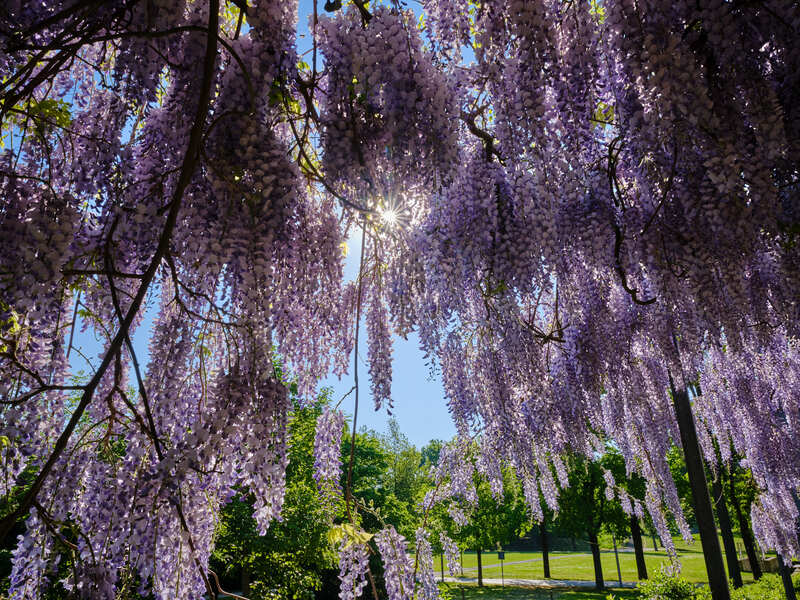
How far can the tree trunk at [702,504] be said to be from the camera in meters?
5.29

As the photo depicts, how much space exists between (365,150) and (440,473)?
13.3 ft

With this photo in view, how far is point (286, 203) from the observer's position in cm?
185

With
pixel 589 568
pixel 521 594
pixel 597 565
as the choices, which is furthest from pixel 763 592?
pixel 589 568

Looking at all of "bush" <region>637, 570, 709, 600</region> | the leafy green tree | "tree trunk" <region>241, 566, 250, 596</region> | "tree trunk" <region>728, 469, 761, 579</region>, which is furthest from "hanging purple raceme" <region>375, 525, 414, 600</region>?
"tree trunk" <region>728, 469, 761, 579</region>

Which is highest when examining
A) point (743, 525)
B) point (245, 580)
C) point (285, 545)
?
point (285, 545)

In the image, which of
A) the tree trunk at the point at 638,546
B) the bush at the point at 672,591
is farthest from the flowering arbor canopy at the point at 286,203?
the tree trunk at the point at 638,546

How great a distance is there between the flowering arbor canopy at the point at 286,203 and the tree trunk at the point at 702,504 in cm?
301

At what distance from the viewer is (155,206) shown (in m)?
1.92

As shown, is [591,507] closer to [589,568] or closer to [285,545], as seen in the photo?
[589,568]

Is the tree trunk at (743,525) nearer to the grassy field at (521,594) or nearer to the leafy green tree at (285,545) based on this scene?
the grassy field at (521,594)

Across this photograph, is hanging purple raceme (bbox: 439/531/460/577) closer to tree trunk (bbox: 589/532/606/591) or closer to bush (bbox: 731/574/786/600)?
bush (bbox: 731/574/786/600)

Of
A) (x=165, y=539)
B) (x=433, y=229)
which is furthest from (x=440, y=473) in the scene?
(x=165, y=539)

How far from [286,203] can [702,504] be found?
593 centimetres

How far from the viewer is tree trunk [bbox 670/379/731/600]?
17.3ft
